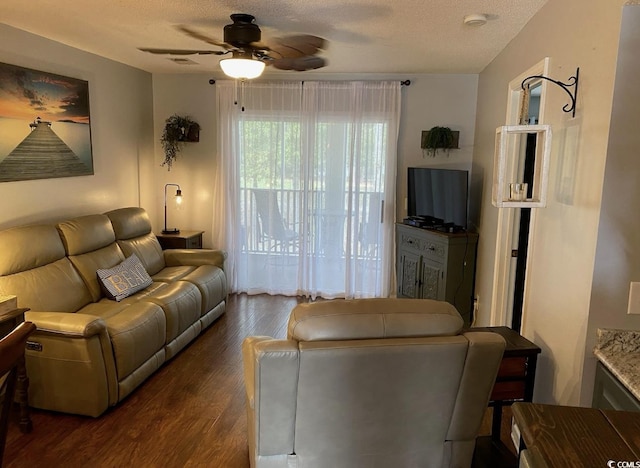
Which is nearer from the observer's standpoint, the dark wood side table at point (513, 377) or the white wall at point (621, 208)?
the white wall at point (621, 208)

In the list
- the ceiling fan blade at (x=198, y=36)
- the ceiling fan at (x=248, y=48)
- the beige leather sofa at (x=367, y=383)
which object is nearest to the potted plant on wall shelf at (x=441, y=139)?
the ceiling fan at (x=248, y=48)

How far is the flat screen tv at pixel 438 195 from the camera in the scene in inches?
164

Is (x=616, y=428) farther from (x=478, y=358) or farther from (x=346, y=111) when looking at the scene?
(x=346, y=111)

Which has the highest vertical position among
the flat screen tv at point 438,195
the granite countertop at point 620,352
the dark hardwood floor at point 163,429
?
the flat screen tv at point 438,195

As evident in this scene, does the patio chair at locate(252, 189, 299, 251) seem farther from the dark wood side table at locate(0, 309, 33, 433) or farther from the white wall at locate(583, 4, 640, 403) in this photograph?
the white wall at locate(583, 4, 640, 403)

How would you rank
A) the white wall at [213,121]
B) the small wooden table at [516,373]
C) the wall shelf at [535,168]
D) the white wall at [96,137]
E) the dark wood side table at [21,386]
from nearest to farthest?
the wall shelf at [535,168] < the small wooden table at [516,373] < the dark wood side table at [21,386] < the white wall at [96,137] < the white wall at [213,121]

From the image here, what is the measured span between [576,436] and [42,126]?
400 cm

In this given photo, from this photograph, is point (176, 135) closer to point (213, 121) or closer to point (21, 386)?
point (213, 121)

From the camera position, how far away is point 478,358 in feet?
5.92

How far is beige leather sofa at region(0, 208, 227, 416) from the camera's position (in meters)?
2.71

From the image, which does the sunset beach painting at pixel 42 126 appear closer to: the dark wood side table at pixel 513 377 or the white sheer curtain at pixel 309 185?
the white sheer curtain at pixel 309 185

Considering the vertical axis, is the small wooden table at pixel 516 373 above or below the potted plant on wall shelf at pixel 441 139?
below

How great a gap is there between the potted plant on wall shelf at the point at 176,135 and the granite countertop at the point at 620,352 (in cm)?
444

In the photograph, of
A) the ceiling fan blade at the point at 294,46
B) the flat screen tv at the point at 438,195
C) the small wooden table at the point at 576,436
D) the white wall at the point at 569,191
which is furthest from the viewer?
the flat screen tv at the point at 438,195
